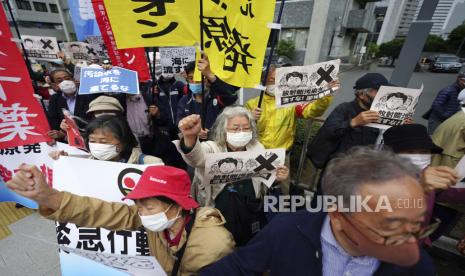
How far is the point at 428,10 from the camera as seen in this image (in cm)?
325

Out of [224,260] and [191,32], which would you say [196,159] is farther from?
[191,32]

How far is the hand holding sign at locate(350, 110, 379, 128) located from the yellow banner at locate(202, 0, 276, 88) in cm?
112

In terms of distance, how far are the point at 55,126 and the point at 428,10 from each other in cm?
573

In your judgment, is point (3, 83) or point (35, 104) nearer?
point (3, 83)

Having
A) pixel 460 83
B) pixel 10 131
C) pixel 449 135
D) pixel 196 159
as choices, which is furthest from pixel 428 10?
pixel 10 131

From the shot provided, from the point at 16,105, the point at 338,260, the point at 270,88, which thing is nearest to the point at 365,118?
the point at 270,88

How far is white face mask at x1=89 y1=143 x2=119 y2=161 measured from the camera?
2051mm

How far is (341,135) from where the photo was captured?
2684 millimetres

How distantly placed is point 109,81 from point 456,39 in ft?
176

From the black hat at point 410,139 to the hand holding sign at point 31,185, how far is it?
2.54m

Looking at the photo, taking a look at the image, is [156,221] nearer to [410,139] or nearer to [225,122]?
[225,122]

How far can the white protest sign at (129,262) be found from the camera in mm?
1384

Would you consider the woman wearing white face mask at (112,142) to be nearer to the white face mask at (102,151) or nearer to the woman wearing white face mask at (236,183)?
the white face mask at (102,151)

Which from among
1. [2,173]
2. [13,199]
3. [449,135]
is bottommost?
[13,199]
